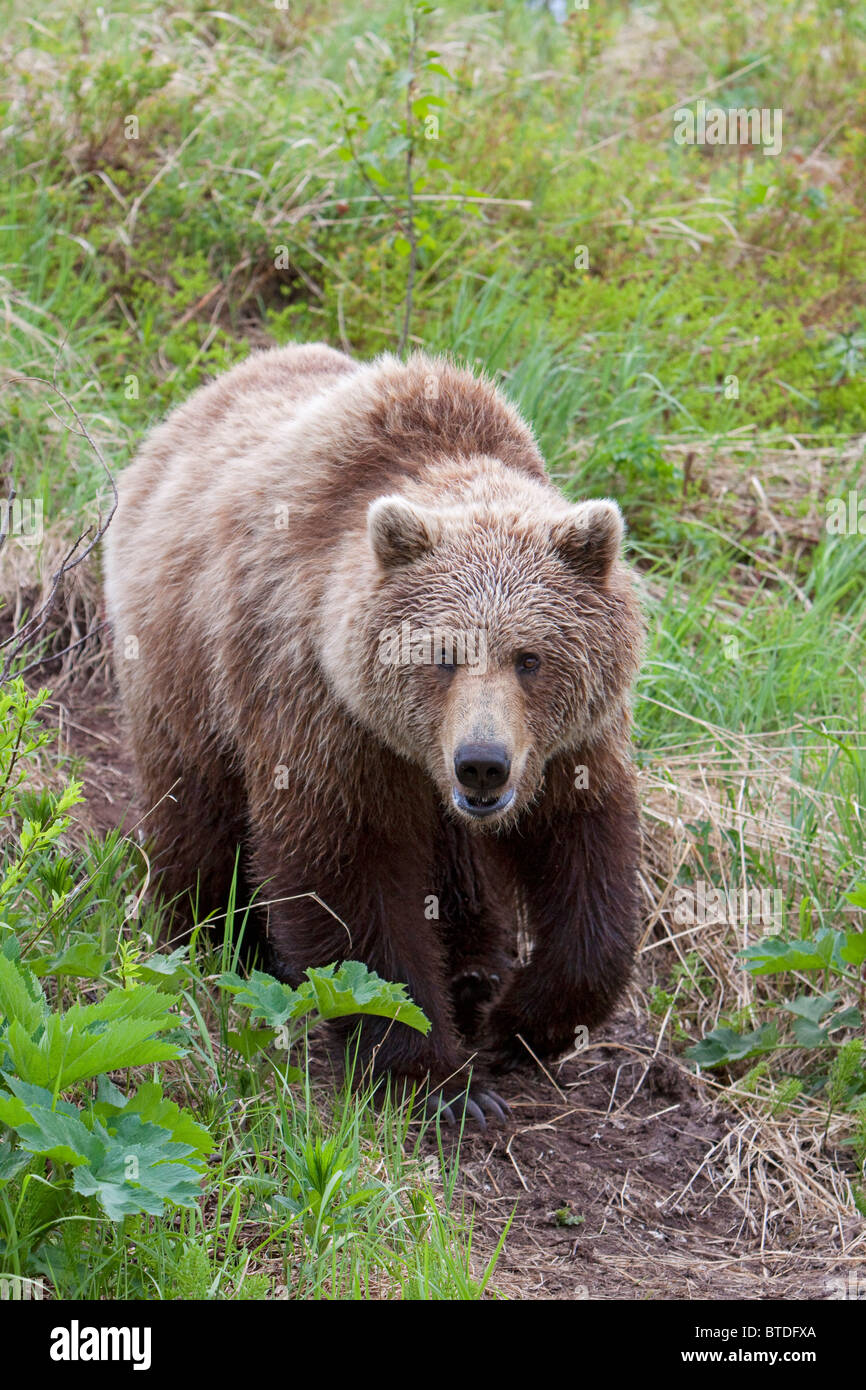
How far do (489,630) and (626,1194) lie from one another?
1.68 meters

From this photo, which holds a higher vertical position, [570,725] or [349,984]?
[570,725]

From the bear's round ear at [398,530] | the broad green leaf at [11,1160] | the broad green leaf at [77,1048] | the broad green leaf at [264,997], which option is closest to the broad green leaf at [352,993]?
the broad green leaf at [264,997]

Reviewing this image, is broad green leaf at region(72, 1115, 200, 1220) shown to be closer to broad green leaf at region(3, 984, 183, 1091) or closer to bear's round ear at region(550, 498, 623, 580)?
broad green leaf at region(3, 984, 183, 1091)

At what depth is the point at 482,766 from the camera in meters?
3.69

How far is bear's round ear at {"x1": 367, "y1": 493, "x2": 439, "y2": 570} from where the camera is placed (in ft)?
13.0

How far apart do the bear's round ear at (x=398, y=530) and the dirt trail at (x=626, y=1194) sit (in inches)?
68.3

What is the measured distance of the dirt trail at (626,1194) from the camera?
382cm

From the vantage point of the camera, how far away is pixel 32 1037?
3.15m

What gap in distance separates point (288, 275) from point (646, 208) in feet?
6.65

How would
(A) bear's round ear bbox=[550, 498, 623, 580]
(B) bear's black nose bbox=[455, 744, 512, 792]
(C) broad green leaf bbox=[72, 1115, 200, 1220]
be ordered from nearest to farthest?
1. (C) broad green leaf bbox=[72, 1115, 200, 1220]
2. (B) bear's black nose bbox=[455, 744, 512, 792]
3. (A) bear's round ear bbox=[550, 498, 623, 580]

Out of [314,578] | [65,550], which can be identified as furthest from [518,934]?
[65,550]

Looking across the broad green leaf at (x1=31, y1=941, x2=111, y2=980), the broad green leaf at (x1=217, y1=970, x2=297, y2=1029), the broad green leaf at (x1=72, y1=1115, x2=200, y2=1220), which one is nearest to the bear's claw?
the broad green leaf at (x1=217, y1=970, x2=297, y2=1029)

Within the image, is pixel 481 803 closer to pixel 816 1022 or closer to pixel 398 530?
pixel 398 530

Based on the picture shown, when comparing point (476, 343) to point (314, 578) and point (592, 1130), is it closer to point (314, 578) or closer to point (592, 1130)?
point (314, 578)
